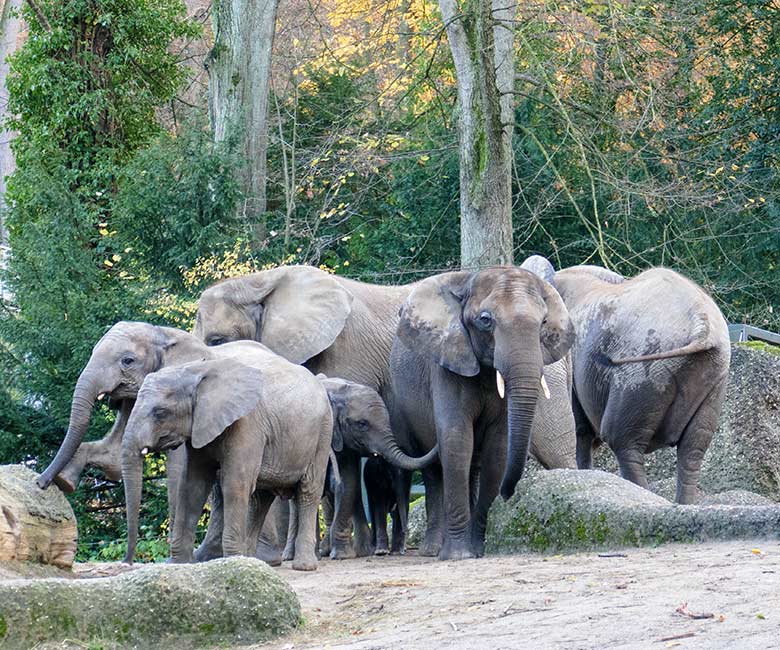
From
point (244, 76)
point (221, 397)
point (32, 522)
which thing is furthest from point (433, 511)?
point (244, 76)

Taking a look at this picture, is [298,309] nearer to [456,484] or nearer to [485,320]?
[456,484]

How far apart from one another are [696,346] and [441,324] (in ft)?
6.63

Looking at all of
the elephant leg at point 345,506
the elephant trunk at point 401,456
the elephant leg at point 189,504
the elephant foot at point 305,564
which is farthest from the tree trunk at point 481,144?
the elephant leg at point 189,504

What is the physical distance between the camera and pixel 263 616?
8.09 meters

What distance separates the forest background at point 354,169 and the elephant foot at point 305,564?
8745mm

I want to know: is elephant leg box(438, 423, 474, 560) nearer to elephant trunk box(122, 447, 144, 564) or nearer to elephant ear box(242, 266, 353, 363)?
elephant trunk box(122, 447, 144, 564)

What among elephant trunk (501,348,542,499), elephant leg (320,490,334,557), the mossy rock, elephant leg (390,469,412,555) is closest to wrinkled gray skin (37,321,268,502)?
elephant leg (390,469,412,555)

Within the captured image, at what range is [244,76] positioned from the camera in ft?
83.3

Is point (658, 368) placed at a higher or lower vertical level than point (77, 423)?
higher

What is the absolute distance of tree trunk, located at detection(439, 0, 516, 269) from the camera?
20.1 metres

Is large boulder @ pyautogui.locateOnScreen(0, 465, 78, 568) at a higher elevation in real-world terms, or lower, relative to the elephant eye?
lower

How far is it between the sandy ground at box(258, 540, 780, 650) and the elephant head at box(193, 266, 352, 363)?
3.87 meters

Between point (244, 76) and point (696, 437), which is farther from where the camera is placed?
point (244, 76)

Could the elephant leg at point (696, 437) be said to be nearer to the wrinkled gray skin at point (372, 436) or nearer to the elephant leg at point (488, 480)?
the elephant leg at point (488, 480)
